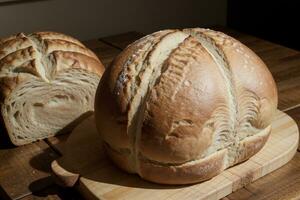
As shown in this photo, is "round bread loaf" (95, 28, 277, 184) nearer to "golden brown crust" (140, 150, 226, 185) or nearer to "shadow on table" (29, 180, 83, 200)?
"golden brown crust" (140, 150, 226, 185)

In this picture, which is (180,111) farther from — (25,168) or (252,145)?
(25,168)

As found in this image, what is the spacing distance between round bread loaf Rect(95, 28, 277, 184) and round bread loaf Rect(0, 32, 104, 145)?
9.1 inches

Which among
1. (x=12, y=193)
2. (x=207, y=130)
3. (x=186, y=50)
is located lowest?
(x=12, y=193)

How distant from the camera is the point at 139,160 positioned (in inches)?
38.7

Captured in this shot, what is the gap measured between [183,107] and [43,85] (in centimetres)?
45

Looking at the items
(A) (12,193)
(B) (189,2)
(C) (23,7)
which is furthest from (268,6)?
(A) (12,193)

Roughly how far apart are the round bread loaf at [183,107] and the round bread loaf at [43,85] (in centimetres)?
23

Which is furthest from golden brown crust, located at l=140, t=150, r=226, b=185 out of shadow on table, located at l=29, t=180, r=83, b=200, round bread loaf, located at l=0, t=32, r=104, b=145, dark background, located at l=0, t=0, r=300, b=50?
dark background, located at l=0, t=0, r=300, b=50

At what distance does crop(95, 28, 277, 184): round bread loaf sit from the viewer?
935 mm

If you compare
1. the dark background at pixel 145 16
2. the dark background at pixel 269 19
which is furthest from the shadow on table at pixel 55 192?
the dark background at pixel 269 19

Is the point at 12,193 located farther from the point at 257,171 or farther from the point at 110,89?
the point at 257,171

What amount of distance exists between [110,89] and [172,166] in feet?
0.70

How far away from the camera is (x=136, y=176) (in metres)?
1.03

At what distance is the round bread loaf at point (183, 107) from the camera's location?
0.94 meters
